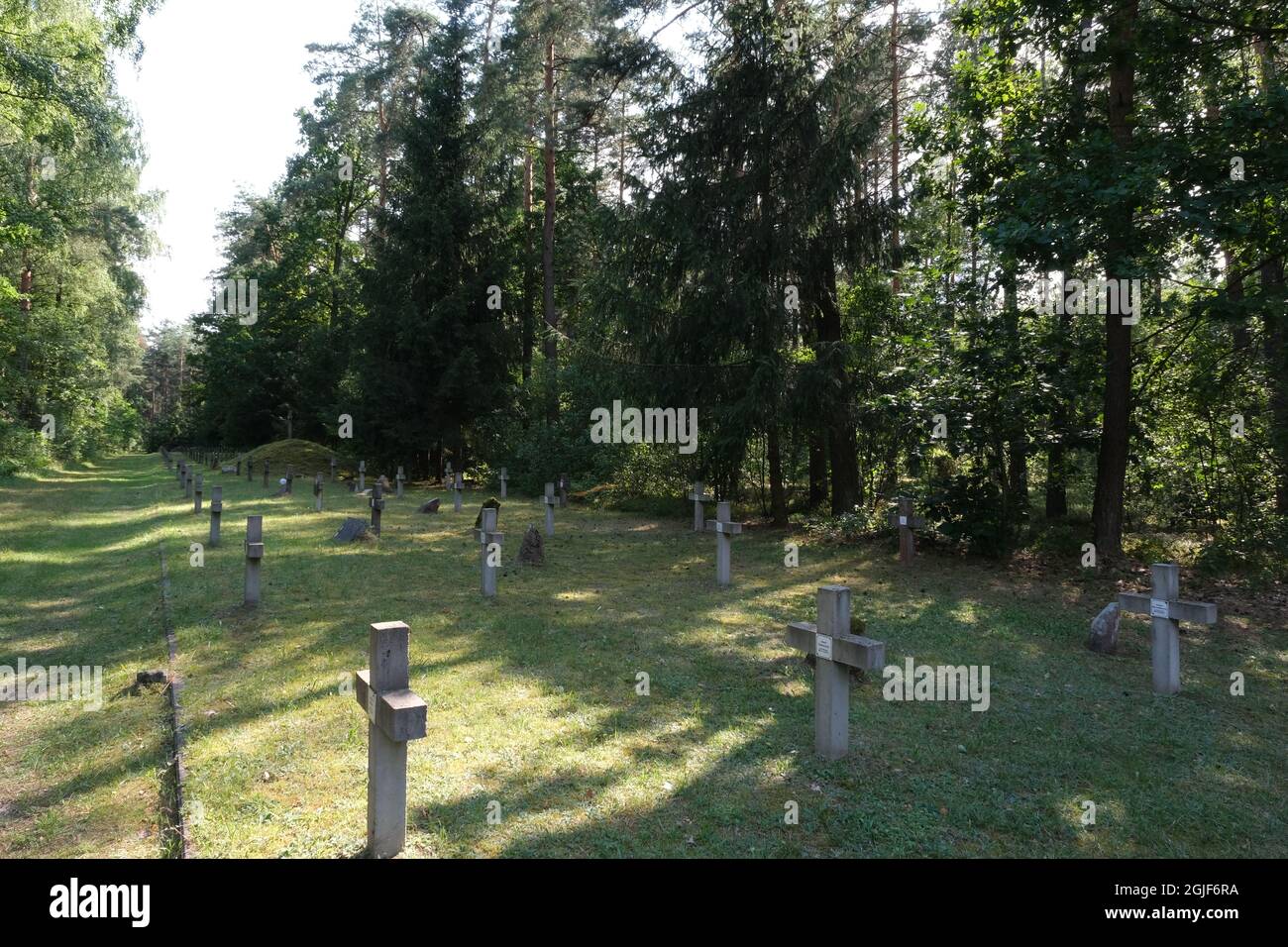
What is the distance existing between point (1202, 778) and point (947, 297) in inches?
354

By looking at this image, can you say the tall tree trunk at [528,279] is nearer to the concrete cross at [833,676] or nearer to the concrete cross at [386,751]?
the concrete cross at [833,676]

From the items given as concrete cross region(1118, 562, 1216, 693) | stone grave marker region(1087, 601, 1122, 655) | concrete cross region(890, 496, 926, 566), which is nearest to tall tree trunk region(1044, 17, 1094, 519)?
concrete cross region(890, 496, 926, 566)

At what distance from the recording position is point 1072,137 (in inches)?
410

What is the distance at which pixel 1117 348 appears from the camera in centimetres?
1030

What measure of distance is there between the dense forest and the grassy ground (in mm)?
3077

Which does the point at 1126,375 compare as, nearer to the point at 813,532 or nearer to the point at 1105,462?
the point at 1105,462

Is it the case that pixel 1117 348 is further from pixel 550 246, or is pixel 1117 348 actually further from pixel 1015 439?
pixel 550 246

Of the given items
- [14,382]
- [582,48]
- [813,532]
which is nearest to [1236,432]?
[813,532]

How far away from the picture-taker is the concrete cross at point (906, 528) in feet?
38.9

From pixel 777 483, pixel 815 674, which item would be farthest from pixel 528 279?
pixel 815 674

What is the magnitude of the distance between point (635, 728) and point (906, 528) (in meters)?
8.11

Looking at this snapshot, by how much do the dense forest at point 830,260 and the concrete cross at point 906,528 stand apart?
348 mm

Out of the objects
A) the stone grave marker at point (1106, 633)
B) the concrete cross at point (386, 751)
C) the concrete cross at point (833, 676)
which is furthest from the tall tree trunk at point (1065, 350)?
the concrete cross at point (386, 751)
